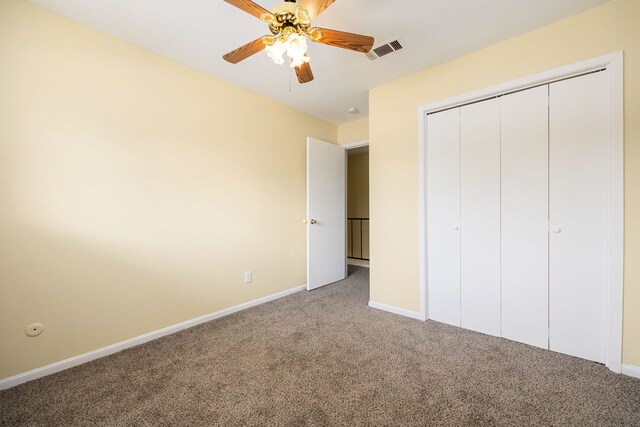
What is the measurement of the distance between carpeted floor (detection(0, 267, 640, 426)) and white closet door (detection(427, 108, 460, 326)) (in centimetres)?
29

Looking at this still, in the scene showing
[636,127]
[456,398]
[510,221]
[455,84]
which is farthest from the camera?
[455,84]

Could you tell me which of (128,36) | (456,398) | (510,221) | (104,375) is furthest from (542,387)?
(128,36)

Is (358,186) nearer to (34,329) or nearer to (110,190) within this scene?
(110,190)

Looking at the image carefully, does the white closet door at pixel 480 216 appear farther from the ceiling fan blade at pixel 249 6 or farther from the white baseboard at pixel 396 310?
the ceiling fan blade at pixel 249 6

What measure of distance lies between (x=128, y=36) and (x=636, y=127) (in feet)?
12.0

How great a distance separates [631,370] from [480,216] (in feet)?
4.26

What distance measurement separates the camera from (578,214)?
1831 millimetres

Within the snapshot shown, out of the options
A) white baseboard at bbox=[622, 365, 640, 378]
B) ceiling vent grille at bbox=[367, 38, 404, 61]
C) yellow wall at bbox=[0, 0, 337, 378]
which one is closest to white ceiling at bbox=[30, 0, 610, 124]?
ceiling vent grille at bbox=[367, 38, 404, 61]

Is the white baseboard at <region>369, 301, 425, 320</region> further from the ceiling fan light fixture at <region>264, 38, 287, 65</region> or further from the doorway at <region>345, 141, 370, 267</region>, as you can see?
the ceiling fan light fixture at <region>264, 38, 287, 65</region>

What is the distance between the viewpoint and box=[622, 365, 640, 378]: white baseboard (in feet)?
5.31

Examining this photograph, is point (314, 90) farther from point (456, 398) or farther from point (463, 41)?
point (456, 398)

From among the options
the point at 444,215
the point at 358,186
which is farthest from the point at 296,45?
the point at 358,186

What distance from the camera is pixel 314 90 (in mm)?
2891

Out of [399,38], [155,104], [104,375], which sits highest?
[399,38]
